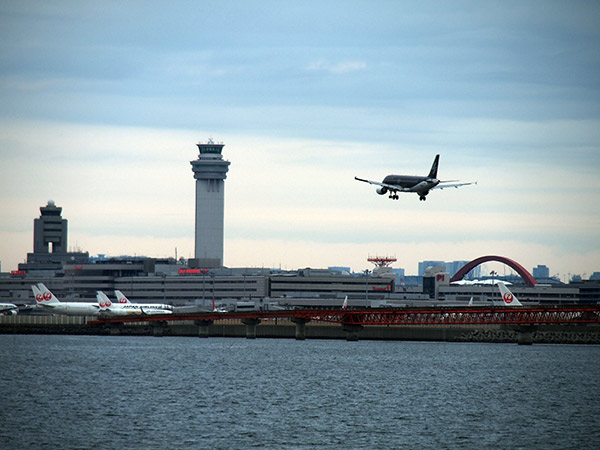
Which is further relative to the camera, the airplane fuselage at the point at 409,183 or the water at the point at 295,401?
the airplane fuselage at the point at 409,183

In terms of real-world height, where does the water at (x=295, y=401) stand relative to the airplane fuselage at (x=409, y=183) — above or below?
below

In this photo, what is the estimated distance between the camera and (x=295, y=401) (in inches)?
4328

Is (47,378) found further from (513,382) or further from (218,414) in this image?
(513,382)

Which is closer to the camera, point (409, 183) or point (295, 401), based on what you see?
point (295, 401)

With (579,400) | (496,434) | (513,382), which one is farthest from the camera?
(513,382)

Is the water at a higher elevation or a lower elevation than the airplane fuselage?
lower

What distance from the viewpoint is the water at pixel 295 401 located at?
8550 centimetres

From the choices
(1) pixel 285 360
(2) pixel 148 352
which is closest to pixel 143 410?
(1) pixel 285 360

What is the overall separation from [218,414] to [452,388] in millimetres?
39123

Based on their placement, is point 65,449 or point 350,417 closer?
point 65,449

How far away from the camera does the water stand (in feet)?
281

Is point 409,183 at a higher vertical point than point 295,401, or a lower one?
higher

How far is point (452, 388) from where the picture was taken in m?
126

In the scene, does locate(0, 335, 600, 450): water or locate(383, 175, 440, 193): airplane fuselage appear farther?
locate(383, 175, 440, 193): airplane fuselage
